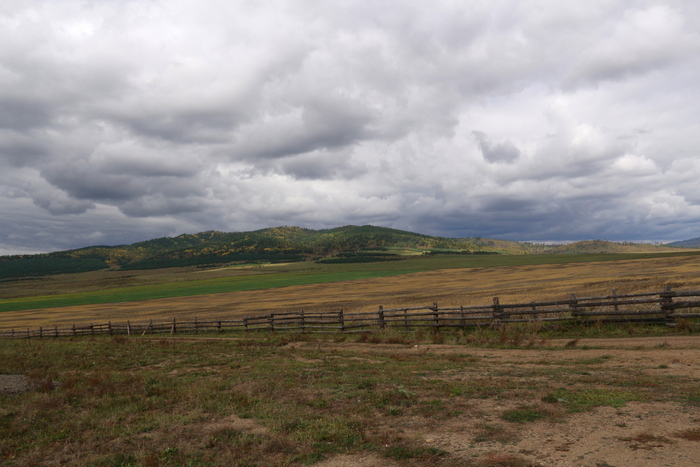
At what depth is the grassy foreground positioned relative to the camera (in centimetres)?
746

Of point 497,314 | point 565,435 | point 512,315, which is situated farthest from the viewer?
point 512,315

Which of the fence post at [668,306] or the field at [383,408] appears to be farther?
the fence post at [668,306]

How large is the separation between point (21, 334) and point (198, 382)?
126ft

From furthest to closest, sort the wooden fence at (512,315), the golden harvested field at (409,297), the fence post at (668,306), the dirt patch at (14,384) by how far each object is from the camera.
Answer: the golden harvested field at (409,297) < the wooden fence at (512,315) < the fence post at (668,306) < the dirt patch at (14,384)

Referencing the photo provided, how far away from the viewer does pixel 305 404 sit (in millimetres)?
10117

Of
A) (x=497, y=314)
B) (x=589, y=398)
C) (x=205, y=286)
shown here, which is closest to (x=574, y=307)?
(x=497, y=314)

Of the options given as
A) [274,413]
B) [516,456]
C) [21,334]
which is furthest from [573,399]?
[21,334]

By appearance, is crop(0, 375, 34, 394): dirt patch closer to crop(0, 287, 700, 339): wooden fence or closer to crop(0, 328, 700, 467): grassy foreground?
crop(0, 328, 700, 467): grassy foreground

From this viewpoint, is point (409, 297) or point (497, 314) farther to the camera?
point (409, 297)

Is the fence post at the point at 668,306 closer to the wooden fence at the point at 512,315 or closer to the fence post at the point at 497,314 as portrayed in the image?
the wooden fence at the point at 512,315

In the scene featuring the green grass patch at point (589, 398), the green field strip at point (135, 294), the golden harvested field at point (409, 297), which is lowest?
the green field strip at point (135, 294)

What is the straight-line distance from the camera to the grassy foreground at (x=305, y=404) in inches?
294

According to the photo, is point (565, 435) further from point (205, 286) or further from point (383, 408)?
point (205, 286)

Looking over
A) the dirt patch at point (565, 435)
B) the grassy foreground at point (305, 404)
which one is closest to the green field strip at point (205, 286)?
the grassy foreground at point (305, 404)
